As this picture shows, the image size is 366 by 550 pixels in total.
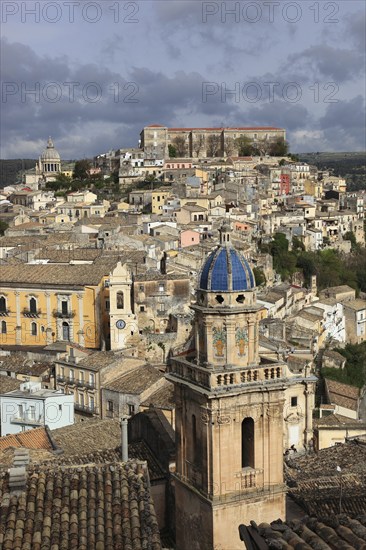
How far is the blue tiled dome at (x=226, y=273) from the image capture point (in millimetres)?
13492

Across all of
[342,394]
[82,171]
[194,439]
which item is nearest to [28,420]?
[194,439]

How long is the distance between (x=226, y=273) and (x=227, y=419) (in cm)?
249

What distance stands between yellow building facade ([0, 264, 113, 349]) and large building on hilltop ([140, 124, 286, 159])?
58.7 metres

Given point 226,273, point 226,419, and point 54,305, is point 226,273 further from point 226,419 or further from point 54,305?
point 54,305

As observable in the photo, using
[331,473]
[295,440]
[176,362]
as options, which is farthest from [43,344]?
[176,362]

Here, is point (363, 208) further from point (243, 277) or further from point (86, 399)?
point (243, 277)

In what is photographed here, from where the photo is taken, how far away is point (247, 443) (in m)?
13.6

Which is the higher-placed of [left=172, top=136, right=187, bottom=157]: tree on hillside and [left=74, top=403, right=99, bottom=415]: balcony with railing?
[left=172, top=136, right=187, bottom=157]: tree on hillside

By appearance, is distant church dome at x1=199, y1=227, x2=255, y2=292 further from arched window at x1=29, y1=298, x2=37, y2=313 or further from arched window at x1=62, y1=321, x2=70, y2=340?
arched window at x1=29, y1=298, x2=37, y2=313

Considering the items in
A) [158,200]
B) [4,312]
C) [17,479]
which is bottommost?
[4,312]

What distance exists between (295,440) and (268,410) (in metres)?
12.5

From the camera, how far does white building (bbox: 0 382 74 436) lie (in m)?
25.0

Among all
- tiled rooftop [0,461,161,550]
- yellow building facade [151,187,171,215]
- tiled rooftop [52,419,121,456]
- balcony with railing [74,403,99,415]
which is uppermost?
yellow building facade [151,187,171,215]

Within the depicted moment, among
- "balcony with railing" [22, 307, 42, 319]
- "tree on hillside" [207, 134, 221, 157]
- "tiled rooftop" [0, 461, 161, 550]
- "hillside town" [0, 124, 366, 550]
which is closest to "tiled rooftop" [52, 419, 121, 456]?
"hillside town" [0, 124, 366, 550]
